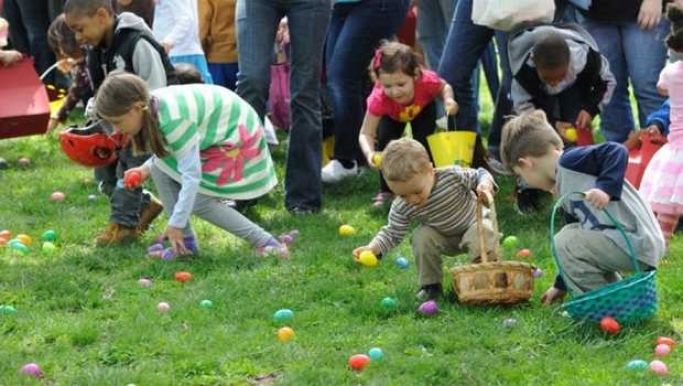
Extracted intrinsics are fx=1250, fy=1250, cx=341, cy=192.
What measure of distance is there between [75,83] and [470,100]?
9.31 ft

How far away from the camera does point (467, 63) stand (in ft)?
26.2

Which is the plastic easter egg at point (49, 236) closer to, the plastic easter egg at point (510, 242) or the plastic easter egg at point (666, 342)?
the plastic easter egg at point (510, 242)

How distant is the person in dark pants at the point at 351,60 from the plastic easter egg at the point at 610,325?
346 cm

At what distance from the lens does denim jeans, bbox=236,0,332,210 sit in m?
7.35

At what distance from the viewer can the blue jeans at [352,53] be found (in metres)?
8.08

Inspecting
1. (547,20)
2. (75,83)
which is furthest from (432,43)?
(75,83)

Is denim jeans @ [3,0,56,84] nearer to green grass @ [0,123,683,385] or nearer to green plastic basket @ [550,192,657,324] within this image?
green grass @ [0,123,683,385]

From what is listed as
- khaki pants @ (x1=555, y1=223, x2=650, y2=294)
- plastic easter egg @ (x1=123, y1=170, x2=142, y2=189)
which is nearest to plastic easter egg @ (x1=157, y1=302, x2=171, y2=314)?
plastic easter egg @ (x1=123, y1=170, x2=142, y2=189)

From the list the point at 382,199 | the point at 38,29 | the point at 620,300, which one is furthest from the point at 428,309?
the point at 38,29

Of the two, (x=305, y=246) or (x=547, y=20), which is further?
(x=547, y=20)

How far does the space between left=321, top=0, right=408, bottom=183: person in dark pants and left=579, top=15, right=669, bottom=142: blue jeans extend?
4.29 ft

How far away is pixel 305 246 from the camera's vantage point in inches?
274

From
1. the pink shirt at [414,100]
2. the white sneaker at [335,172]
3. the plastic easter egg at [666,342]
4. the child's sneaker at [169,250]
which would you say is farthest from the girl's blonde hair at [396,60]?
the plastic easter egg at [666,342]

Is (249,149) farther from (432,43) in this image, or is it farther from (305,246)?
(432,43)
